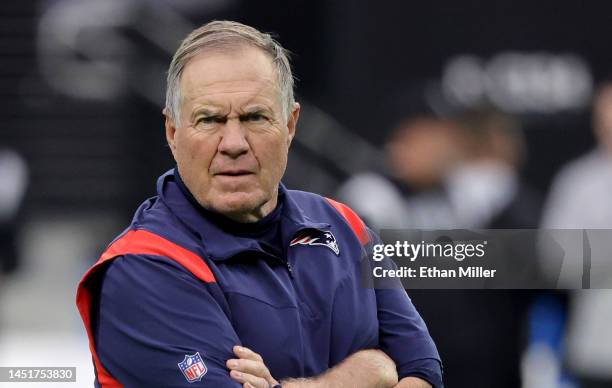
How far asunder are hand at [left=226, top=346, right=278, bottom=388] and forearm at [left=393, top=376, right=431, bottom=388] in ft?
1.18

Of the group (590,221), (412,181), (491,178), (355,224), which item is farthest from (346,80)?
(355,224)

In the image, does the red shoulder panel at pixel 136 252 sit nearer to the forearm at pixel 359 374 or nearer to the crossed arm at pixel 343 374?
the crossed arm at pixel 343 374

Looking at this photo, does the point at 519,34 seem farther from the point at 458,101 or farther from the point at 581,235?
the point at 581,235

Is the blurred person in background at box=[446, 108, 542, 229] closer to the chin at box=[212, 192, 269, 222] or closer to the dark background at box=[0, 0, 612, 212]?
the dark background at box=[0, 0, 612, 212]

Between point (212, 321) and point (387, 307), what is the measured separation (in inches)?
19.1

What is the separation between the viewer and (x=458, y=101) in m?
5.83

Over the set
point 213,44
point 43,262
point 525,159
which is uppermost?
point 213,44

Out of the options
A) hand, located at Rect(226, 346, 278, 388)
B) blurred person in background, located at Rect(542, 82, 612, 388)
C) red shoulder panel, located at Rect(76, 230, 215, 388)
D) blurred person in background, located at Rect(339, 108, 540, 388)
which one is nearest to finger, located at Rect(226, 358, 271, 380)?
hand, located at Rect(226, 346, 278, 388)

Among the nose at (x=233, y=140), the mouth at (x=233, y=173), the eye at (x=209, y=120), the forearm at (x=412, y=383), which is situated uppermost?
the eye at (x=209, y=120)

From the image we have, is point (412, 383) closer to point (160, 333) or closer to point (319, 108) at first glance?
point (160, 333)

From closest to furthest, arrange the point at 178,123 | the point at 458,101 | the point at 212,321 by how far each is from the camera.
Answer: the point at 212,321 → the point at 178,123 → the point at 458,101

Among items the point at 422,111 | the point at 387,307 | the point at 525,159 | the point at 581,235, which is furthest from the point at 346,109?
the point at 387,307

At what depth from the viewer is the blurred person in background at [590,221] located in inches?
207

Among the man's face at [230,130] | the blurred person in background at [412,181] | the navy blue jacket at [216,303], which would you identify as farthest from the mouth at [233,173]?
the blurred person in background at [412,181]
